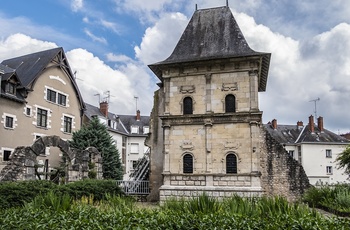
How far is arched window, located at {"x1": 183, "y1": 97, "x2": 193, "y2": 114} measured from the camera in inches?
761

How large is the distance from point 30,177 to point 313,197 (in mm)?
13450

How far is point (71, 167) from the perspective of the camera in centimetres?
2045

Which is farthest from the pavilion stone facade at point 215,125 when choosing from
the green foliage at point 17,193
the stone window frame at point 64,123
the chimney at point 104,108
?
the chimney at point 104,108

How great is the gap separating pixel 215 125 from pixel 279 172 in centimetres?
450

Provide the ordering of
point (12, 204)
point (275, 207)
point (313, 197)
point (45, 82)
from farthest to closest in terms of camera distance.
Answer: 1. point (45, 82)
2. point (313, 197)
3. point (12, 204)
4. point (275, 207)

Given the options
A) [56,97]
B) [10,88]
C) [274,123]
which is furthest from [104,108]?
[274,123]

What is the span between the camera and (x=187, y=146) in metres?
18.8

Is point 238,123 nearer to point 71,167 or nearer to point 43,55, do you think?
point 71,167

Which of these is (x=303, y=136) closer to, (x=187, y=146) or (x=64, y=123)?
(x=64, y=123)

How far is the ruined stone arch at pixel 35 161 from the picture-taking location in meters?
16.5

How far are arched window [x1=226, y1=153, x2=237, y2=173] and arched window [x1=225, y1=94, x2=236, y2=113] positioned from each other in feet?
7.70

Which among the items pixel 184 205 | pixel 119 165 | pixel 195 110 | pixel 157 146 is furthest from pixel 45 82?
pixel 184 205

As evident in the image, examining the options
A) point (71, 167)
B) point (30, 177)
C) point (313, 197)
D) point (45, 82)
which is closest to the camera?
point (313, 197)

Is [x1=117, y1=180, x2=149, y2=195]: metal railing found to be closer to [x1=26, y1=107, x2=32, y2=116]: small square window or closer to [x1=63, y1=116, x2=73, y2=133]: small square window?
[x1=26, y1=107, x2=32, y2=116]: small square window
